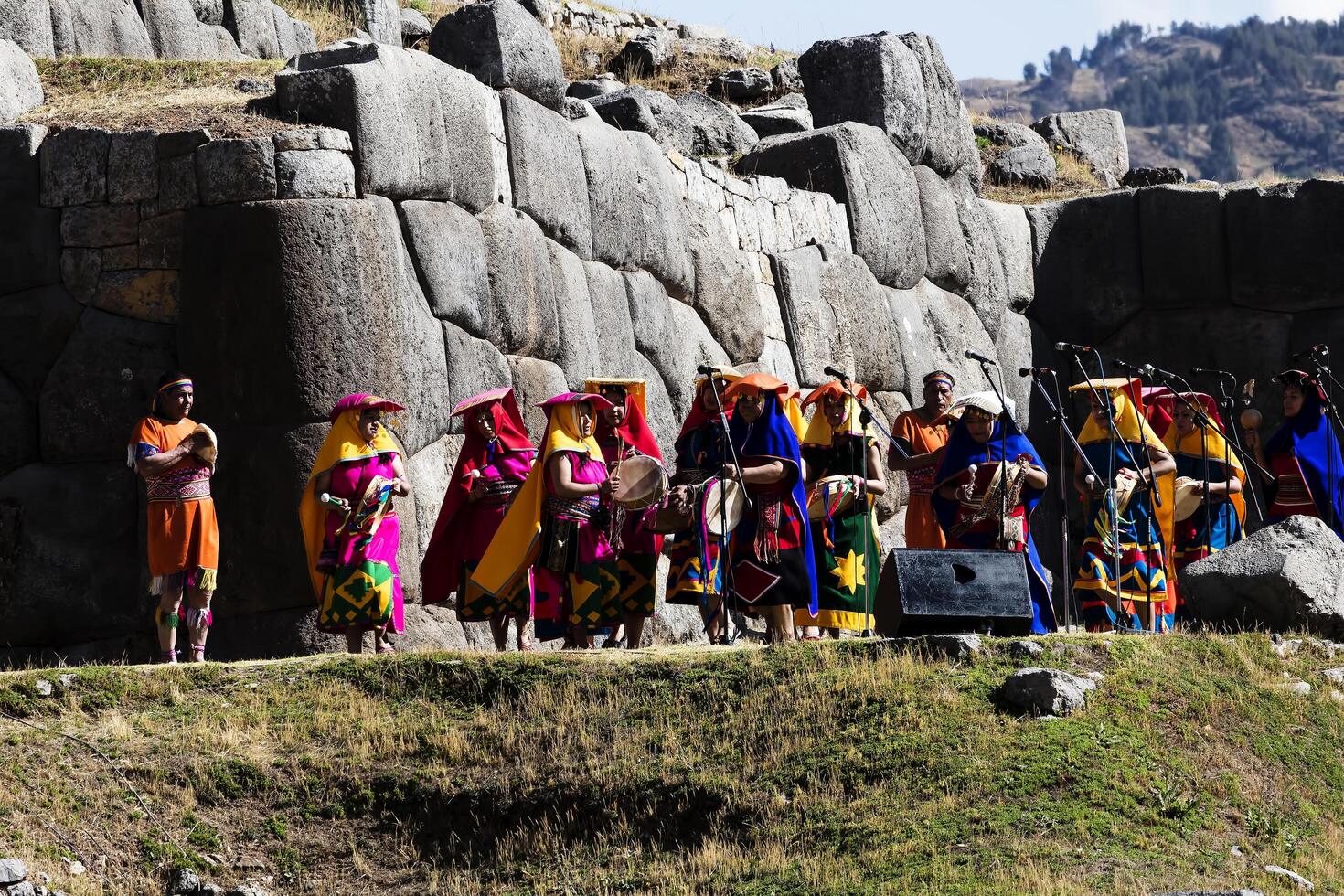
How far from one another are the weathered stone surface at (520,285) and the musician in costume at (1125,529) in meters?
3.60

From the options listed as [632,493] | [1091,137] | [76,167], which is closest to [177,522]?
[632,493]

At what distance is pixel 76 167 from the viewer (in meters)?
11.6

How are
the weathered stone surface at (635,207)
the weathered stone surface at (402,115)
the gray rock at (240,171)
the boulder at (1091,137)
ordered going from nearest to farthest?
the gray rock at (240,171), the weathered stone surface at (402,115), the weathered stone surface at (635,207), the boulder at (1091,137)

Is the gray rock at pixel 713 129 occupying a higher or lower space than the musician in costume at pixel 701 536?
higher

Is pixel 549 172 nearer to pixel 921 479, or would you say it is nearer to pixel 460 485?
pixel 460 485

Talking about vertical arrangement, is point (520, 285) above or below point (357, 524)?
above

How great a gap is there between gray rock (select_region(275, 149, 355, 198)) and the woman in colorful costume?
2.10 meters

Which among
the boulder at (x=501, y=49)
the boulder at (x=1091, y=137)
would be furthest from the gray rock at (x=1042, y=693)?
the boulder at (x=1091, y=137)

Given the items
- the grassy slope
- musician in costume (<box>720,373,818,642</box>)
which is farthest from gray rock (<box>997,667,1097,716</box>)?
musician in costume (<box>720,373,818,642</box>)

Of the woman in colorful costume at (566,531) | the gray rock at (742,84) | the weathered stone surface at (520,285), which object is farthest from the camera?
the gray rock at (742,84)

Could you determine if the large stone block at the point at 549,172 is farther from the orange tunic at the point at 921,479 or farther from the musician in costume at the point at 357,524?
the musician in costume at the point at 357,524

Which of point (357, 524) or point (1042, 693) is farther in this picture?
point (357, 524)

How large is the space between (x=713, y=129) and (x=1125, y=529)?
7865 mm

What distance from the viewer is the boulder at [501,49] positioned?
13570 mm
